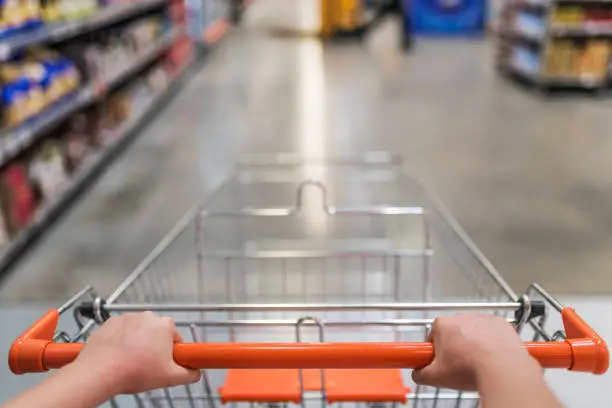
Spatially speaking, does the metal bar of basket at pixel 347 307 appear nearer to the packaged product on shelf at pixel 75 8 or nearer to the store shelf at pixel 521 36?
the packaged product on shelf at pixel 75 8

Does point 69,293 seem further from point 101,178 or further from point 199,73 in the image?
point 199,73

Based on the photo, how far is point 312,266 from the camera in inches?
134

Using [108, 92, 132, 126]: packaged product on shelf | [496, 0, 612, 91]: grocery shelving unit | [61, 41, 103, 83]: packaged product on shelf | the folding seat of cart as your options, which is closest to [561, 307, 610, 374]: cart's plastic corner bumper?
the folding seat of cart

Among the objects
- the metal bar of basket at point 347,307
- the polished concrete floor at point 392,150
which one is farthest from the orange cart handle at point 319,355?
the polished concrete floor at point 392,150

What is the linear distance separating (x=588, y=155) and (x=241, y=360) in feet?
17.1

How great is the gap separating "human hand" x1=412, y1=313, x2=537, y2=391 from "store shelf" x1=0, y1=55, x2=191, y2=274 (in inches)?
117

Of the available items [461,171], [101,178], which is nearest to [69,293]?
[101,178]

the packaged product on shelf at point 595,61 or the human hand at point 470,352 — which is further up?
the human hand at point 470,352

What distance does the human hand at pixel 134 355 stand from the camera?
838 mm

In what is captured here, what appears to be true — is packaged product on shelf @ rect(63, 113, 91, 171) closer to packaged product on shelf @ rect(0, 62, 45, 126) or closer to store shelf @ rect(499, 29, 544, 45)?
packaged product on shelf @ rect(0, 62, 45, 126)

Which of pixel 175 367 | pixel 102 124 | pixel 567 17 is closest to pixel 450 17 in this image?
pixel 567 17

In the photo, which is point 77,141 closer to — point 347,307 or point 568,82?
point 347,307

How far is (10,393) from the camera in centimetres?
163

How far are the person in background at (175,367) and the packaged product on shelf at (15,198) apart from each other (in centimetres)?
294
